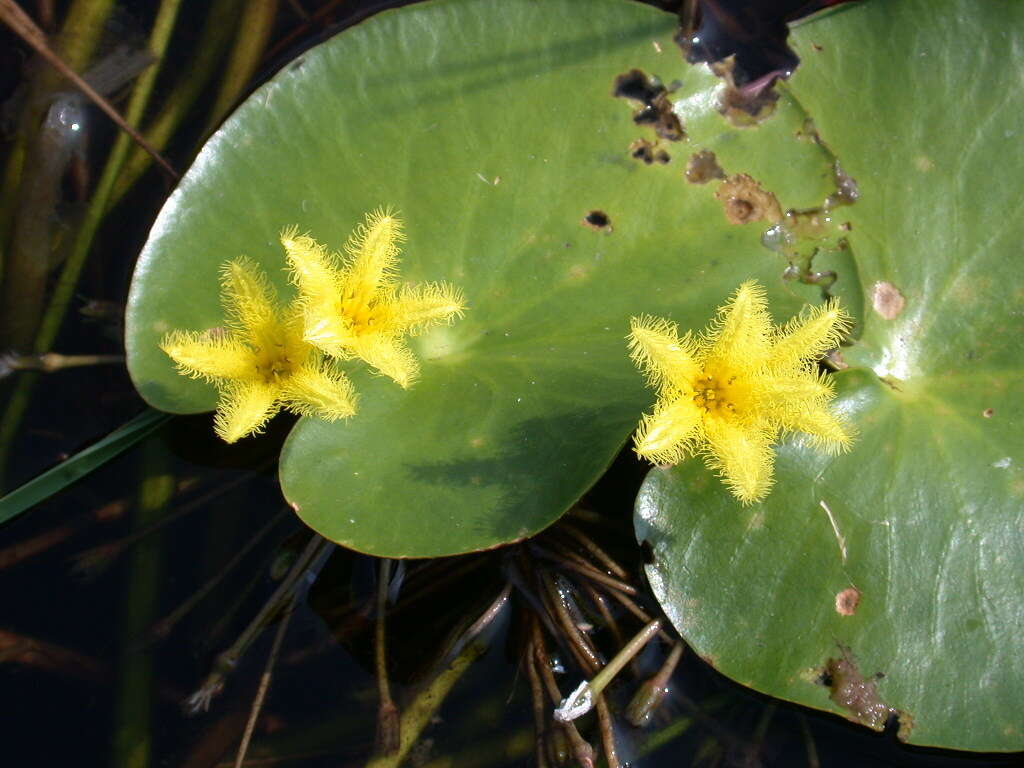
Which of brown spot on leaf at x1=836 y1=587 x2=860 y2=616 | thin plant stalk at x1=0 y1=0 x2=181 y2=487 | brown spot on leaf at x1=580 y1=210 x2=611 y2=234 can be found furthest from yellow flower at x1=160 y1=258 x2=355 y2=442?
brown spot on leaf at x1=836 y1=587 x2=860 y2=616

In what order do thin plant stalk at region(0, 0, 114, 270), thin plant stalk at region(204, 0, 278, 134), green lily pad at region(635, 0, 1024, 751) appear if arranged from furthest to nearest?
thin plant stalk at region(204, 0, 278, 134)
thin plant stalk at region(0, 0, 114, 270)
green lily pad at region(635, 0, 1024, 751)

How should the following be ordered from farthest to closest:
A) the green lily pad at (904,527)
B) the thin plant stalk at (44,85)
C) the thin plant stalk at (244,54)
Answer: the thin plant stalk at (244,54) < the thin plant stalk at (44,85) < the green lily pad at (904,527)

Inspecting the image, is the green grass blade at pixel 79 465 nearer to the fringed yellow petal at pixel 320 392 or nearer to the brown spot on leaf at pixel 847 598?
the fringed yellow petal at pixel 320 392

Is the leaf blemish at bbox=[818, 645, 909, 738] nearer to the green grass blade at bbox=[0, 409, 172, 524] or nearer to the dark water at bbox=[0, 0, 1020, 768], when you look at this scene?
the dark water at bbox=[0, 0, 1020, 768]

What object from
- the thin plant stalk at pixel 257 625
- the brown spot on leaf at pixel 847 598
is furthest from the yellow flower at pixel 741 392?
the thin plant stalk at pixel 257 625

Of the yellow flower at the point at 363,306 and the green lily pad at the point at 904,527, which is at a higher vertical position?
the yellow flower at the point at 363,306
